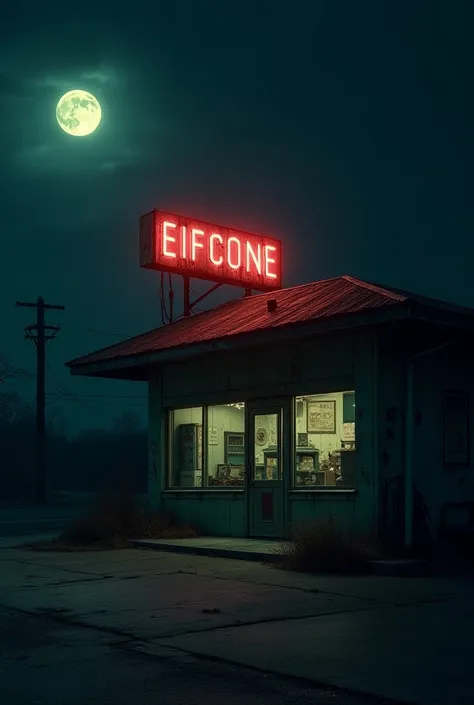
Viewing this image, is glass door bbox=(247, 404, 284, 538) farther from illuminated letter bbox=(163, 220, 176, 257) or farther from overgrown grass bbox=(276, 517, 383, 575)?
illuminated letter bbox=(163, 220, 176, 257)

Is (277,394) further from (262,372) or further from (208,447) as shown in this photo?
(208,447)

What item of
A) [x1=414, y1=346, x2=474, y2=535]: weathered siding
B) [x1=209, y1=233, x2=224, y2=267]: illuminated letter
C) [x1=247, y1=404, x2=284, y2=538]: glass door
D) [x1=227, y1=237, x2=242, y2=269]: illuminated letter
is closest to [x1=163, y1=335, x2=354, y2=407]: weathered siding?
[x1=247, y1=404, x2=284, y2=538]: glass door

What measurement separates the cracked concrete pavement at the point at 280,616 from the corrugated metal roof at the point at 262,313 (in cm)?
430

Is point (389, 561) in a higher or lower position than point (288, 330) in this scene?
lower

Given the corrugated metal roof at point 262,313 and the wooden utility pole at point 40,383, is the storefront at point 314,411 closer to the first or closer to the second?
the corrugated metal roof at point 262,313

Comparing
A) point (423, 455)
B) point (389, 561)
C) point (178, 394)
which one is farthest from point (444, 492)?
point (178, 394)

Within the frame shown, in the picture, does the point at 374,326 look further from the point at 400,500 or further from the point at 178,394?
the point at 178,394

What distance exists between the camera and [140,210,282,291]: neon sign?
25.5 meters

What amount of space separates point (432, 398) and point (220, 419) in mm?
4713

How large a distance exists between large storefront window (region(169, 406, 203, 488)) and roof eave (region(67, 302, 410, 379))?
1.29 metres

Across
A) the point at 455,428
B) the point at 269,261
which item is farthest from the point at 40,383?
the point at 455,428

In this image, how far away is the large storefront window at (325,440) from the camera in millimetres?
15812

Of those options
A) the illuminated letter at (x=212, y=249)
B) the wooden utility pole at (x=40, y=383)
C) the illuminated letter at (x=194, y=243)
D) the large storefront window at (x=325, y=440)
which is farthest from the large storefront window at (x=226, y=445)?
the wooden utility pole at (x=40, y=383)

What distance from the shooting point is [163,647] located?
305 inches
